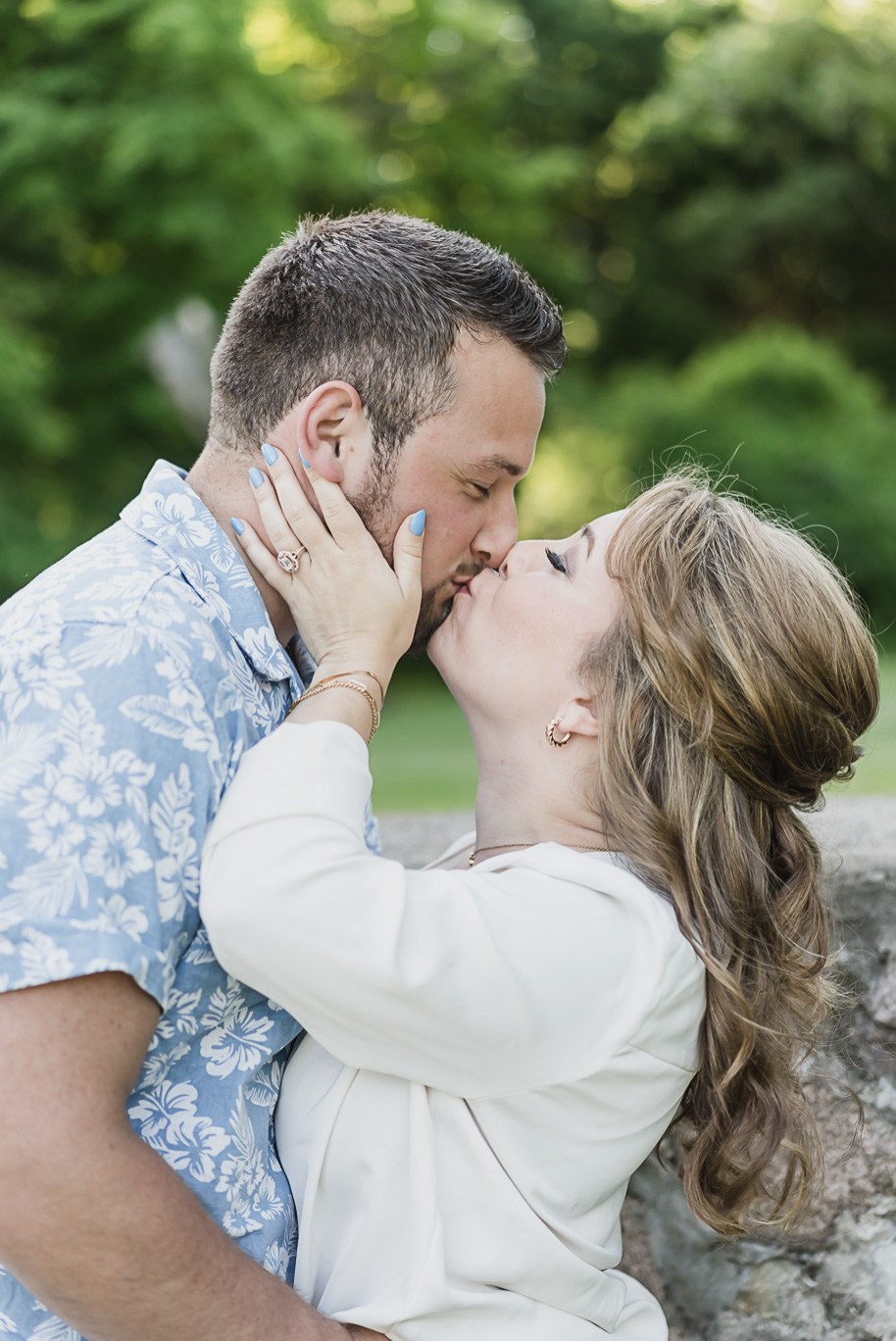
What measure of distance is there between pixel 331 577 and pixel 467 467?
0.37 meters

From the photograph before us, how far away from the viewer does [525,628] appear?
2.31 metres

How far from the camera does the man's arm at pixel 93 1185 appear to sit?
1.51m

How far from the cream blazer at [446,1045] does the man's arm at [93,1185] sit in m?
0.21

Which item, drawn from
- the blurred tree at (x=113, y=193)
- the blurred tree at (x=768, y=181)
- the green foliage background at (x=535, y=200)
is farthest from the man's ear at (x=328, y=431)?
the blurred tree at (x=768, y=181)

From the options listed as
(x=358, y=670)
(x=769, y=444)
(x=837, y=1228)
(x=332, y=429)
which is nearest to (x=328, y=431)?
(x=332, y=429)

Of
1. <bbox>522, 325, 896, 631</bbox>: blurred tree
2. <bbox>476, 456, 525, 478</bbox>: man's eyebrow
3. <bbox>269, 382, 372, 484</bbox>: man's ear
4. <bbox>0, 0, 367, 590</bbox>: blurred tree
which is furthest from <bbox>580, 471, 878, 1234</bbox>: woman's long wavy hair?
<bbox>522, 325, 896, 631</bbox>: blurred tree

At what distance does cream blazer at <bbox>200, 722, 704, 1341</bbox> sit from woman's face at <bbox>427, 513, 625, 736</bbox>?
0.35 meters

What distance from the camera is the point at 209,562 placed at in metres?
1.98

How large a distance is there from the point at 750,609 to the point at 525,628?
16.6 inches

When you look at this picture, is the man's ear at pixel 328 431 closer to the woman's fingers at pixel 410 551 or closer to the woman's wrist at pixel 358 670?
the woman's fingers at pixel 410 551

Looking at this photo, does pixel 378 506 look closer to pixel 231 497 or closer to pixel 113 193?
pixel 231 497

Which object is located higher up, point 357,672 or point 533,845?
point 357,672

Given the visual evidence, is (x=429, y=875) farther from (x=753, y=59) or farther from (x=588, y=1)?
(x=588, y=1)

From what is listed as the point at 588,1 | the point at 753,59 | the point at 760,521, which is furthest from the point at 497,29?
the point at 760,521
